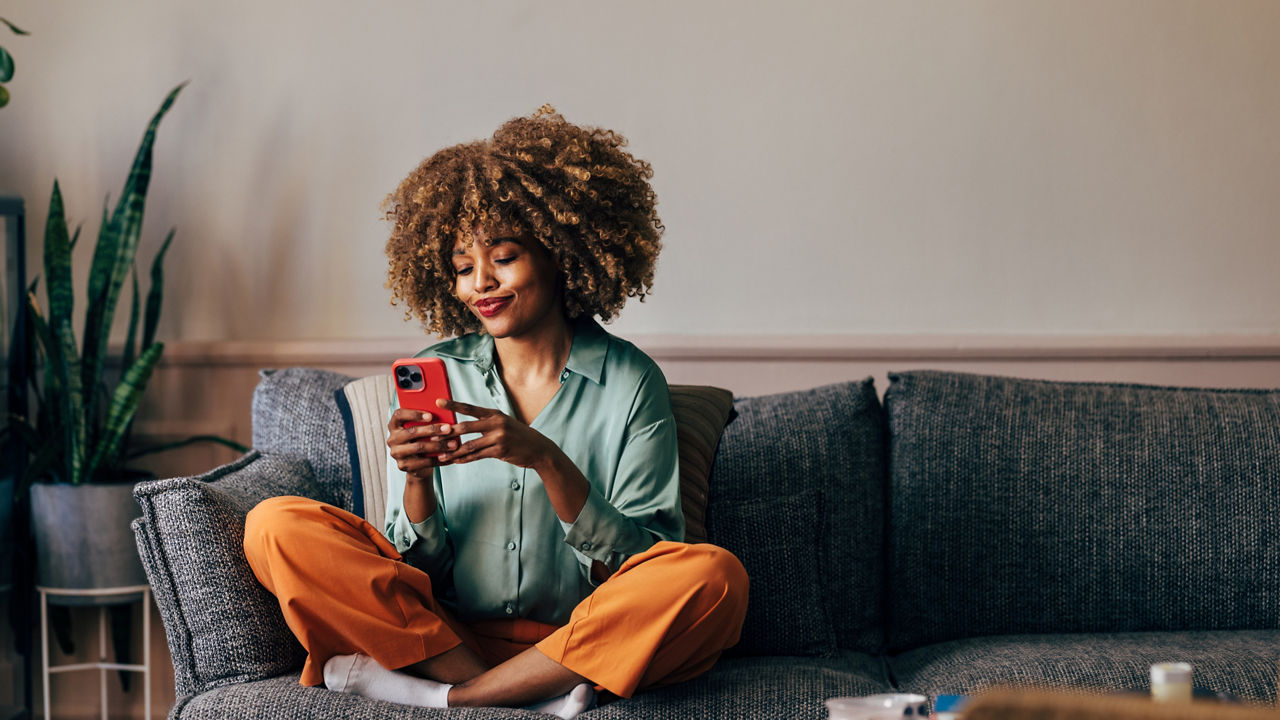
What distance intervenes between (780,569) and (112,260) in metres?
1.54

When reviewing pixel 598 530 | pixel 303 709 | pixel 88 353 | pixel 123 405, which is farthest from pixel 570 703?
pixel 88 353

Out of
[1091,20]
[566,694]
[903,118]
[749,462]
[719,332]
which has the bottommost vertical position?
[566,694]

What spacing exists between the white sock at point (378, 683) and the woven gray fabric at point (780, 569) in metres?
0.59

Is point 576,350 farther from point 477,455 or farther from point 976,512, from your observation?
point 976,512

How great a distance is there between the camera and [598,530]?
139 centimetres

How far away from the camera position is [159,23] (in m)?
2.36

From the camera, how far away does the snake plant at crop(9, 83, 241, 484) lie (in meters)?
2.13

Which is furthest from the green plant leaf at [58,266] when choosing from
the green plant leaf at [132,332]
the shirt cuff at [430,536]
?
the shirt cuff at [430,536]

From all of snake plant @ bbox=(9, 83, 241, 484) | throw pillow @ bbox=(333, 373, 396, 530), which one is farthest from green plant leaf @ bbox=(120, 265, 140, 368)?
throw pillow @ bbox=(333, 373, 396, 530)

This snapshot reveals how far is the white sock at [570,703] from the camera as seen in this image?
135cm

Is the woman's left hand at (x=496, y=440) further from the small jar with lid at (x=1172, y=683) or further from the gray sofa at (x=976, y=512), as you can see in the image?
the small jar with lid at (x=1172, y=683)

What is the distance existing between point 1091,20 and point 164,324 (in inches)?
85.4

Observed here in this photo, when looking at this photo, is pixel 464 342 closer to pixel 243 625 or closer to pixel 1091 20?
pixel 243 625

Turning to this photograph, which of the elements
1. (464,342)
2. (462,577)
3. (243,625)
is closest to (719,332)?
(464,342)
